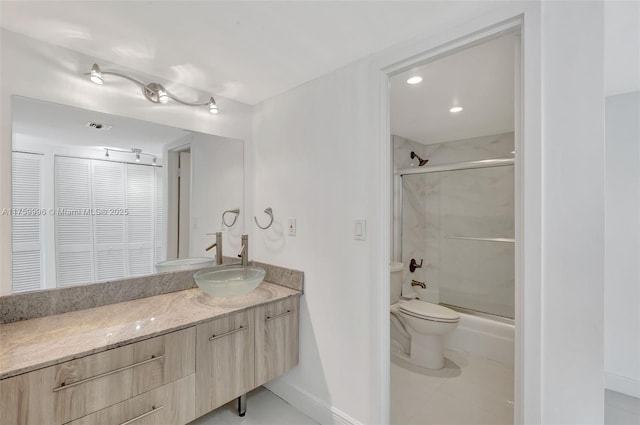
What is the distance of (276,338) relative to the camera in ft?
6.00

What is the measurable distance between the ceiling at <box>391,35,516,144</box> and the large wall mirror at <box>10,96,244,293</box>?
1.42m

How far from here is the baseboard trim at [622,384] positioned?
80.9 inches

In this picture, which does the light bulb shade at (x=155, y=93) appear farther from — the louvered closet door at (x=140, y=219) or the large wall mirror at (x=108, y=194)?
the louvered closet door at (x=140, y=219)

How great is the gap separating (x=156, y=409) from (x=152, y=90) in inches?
68.9

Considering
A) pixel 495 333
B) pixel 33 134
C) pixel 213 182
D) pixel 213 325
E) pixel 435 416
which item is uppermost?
pixel 33 134

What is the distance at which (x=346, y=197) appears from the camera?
1703 millimetres

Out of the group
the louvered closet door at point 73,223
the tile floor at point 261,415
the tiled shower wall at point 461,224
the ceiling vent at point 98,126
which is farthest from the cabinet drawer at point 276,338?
the tiled shower wall at point 461,224

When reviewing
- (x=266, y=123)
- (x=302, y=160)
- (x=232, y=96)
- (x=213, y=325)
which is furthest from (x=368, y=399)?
(x=232, y=96)

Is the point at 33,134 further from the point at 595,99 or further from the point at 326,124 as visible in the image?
the point at 595,99

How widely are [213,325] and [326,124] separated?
52.5 inches

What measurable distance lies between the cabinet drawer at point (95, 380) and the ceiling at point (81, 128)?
3.78ft

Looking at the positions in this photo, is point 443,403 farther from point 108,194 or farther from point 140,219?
point 108,194

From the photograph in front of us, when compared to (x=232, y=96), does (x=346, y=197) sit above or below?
below

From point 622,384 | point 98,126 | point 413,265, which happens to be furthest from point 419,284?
point 98,126
